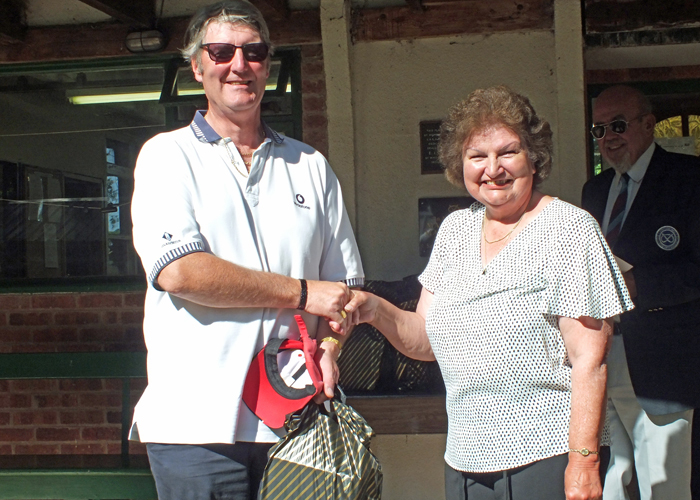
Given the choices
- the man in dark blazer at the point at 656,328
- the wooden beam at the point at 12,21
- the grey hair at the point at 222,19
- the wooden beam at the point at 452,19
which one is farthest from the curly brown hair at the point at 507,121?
the wooden beam at the point at 12,21

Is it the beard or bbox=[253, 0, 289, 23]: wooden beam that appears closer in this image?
the beard

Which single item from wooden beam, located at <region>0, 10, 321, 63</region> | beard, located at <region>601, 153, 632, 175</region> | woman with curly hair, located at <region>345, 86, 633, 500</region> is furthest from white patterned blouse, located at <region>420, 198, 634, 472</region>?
wooden beam, located at <region>0, 10, 321, 63</region>

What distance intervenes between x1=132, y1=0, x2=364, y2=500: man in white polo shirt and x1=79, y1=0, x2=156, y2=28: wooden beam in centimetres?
239

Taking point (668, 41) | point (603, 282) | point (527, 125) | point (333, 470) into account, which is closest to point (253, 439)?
point (333, 470)

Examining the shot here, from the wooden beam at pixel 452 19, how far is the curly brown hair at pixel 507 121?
2.49 m

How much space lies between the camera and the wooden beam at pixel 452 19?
4613mm

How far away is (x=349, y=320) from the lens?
88.1 inches

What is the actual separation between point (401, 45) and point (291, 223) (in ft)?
9.71

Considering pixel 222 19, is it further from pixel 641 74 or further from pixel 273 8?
pixel 641 74

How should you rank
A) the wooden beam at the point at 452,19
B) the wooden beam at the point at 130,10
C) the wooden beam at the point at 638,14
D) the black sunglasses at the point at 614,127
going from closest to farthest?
the black sunglasses at the point at 614,127, the wooden beam at the point at 130,10, the wooden beam at the point at 638,14, the wooden beam at the point at 452,19

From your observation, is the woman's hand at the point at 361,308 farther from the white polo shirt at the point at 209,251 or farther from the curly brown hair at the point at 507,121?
the curly brown hair at the point at 507,121

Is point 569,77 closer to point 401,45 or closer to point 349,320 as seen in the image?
point 401,45

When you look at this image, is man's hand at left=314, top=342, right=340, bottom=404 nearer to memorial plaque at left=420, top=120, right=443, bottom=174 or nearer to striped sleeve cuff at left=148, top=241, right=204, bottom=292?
striped sleeve cuff at left=148, top=241, right=204, bottom=292

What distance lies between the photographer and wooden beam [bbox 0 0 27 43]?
4789 millimetres
